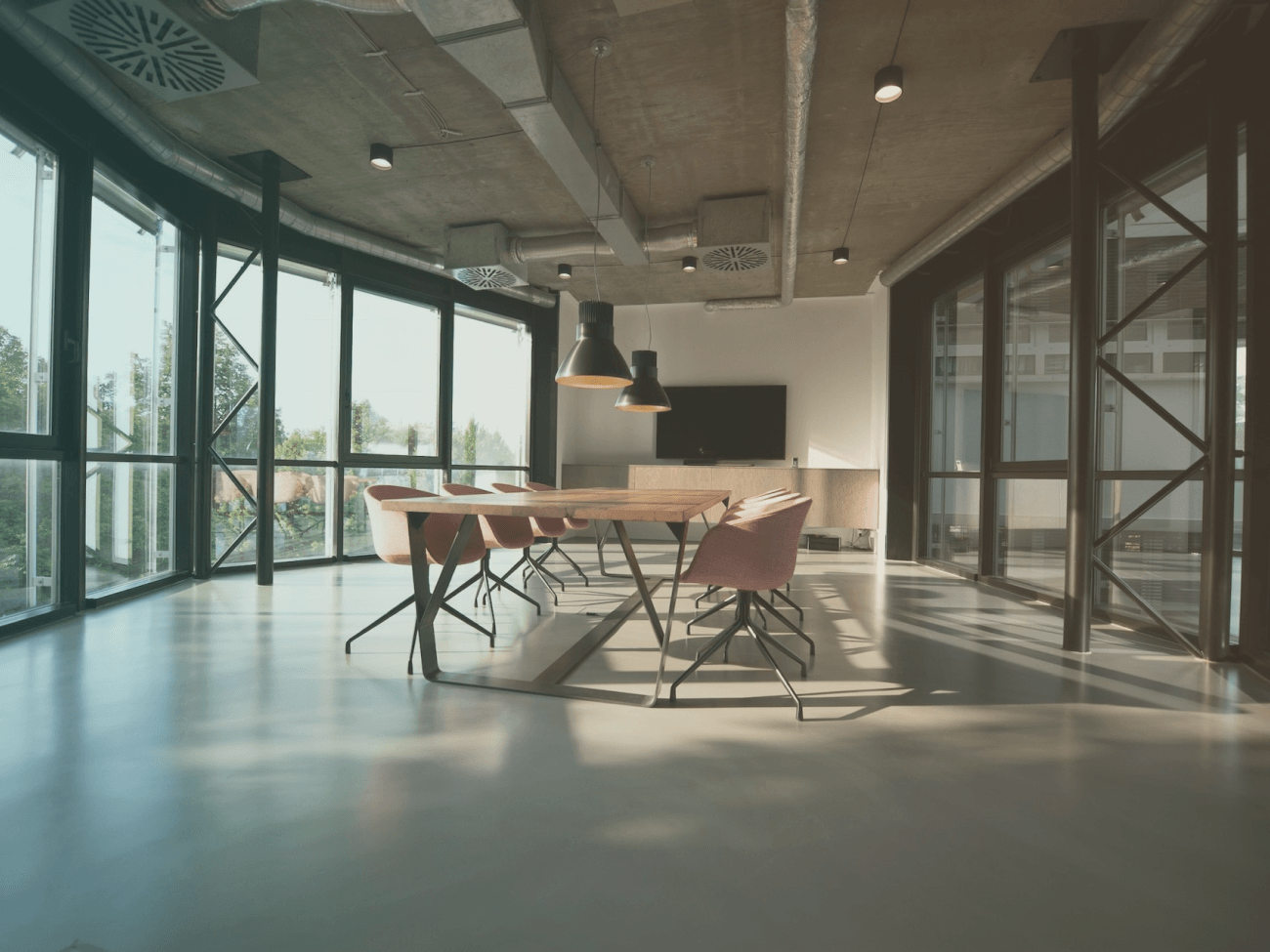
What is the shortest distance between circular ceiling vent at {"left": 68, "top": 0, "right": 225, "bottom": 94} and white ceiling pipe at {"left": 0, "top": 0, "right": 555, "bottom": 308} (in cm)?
35

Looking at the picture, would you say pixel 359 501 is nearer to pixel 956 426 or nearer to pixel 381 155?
pixel 381 155

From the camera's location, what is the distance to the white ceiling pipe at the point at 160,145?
10.9 ft

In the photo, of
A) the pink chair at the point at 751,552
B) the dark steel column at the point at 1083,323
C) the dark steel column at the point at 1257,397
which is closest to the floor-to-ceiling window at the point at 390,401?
the pink chair at the point at 751,552

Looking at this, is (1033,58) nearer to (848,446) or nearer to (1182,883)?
(1182,883)

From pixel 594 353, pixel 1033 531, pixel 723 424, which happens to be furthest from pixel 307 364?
pixel 1033 531

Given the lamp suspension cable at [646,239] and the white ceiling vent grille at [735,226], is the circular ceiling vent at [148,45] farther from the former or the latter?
the white ceiling vent grille at [735,226]

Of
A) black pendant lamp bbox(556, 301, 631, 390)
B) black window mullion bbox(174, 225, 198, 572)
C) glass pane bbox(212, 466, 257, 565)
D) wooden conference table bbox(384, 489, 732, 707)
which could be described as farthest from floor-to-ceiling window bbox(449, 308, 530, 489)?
wooden conference table bbox(384, 489, 732, 707)

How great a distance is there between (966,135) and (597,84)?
251 centimetres

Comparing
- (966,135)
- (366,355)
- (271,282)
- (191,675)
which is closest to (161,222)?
(271,282)

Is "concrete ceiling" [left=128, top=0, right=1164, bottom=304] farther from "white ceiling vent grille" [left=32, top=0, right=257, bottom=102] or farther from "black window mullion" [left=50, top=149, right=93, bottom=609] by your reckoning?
"black window mullion" [left=50, top=149, right=93, bottom=609]

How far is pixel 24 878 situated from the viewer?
1.50 metres

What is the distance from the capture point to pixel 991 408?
229 inches

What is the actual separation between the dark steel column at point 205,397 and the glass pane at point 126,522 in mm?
223

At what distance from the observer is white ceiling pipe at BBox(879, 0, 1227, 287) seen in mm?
2904
